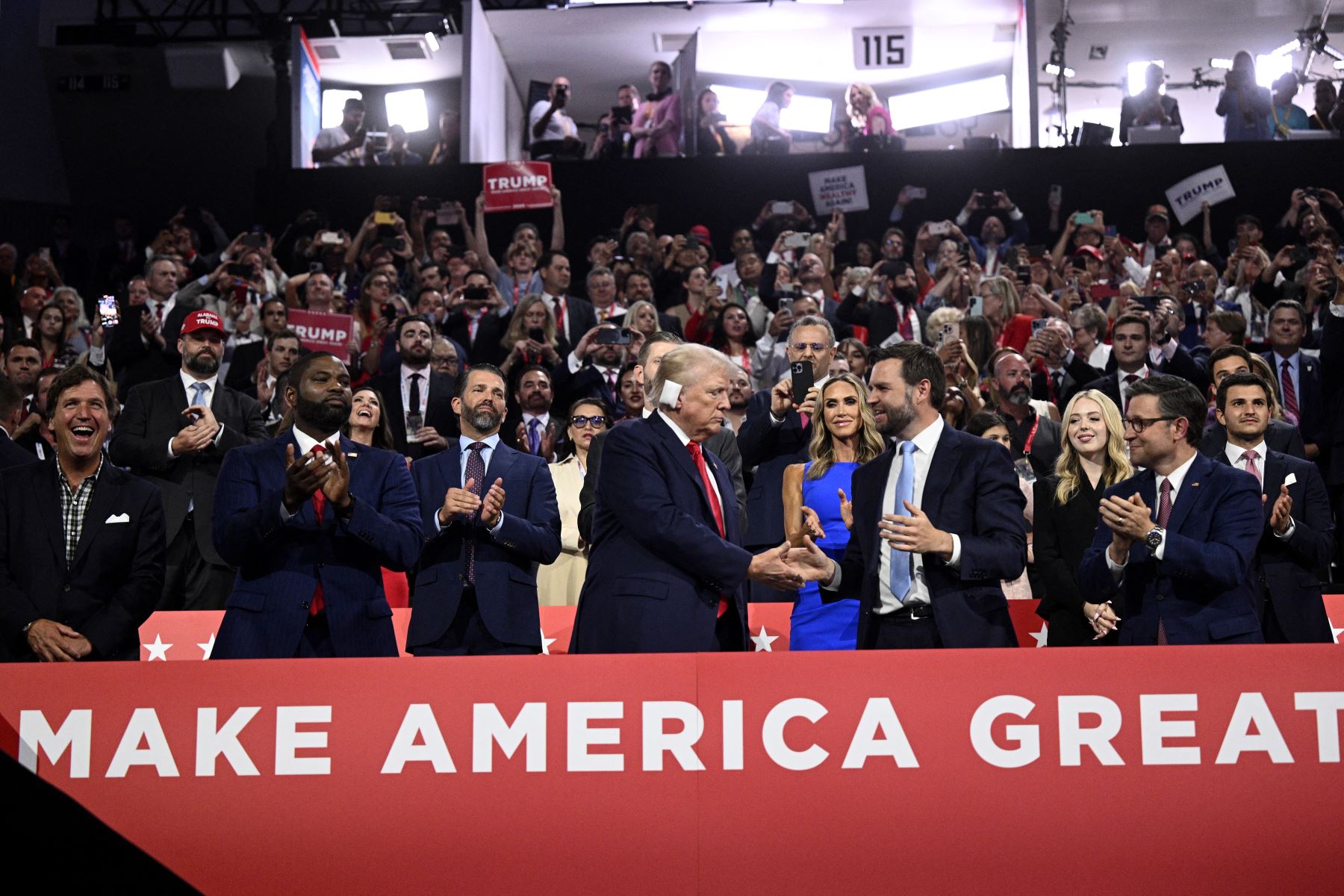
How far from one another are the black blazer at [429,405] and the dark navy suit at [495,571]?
7.95ft

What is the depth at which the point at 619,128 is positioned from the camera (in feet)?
45.6

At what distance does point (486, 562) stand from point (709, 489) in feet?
3.95

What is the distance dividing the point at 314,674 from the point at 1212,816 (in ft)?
7.07

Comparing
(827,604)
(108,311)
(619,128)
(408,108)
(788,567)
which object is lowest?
(827,604)

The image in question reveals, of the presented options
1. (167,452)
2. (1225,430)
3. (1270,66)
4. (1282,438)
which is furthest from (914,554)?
(1270,66)

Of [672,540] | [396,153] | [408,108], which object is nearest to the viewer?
[672,540]

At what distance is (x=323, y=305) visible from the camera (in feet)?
30.4

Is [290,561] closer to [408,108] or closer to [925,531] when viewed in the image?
[925,531]

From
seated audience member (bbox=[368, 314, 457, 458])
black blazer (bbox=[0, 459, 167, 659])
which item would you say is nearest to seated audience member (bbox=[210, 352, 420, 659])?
black blazer (bbox=[0, 459, 167, 659])

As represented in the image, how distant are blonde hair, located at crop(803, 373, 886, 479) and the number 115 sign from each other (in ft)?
37.1

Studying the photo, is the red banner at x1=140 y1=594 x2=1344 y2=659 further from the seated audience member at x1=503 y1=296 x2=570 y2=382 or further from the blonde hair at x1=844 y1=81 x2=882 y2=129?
the blonde hair at x1=844 y1=81 x2=882 y2=129

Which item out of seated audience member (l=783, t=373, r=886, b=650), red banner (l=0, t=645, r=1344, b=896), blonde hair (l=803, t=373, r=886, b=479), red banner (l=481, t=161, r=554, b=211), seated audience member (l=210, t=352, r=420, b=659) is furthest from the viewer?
red banner (l=481, t=161, r=554, b=211)

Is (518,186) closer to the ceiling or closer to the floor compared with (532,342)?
closer to the ceiling

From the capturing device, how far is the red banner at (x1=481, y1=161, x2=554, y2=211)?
1138 cm
